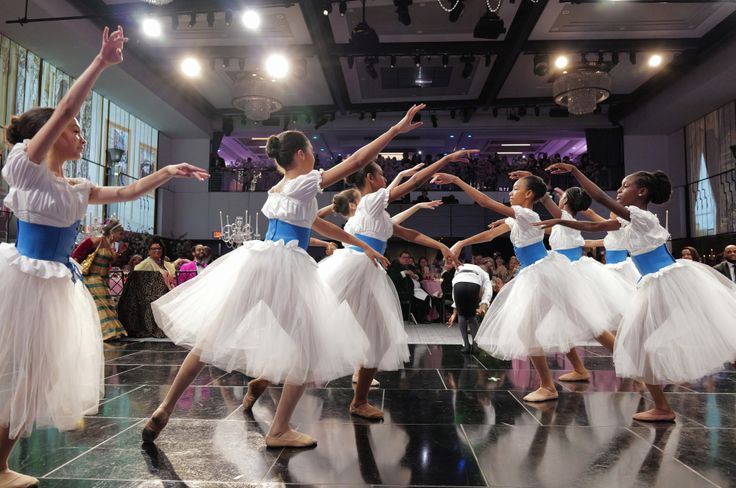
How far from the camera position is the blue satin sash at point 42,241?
1915 millimetres

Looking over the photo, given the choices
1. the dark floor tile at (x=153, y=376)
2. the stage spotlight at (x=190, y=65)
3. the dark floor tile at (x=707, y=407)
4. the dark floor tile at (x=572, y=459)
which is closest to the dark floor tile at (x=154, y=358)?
the dark floor tile at (x=153, y=376)

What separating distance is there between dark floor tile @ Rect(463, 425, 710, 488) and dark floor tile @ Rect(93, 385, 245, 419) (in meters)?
1.49

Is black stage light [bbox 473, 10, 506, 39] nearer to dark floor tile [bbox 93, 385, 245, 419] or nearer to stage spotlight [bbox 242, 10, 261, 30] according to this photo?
stage spotlight [bbox 242, 10, 261, 30]

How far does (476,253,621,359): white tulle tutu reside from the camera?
11.4ft

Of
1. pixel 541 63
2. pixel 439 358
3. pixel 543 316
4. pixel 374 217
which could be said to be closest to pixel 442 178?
pixel 374 217

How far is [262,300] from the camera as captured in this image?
228 cm

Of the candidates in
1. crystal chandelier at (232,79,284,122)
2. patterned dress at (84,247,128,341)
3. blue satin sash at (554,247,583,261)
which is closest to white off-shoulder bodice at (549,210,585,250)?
blue satin sash at (554,247,583,261)

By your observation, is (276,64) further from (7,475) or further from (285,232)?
(7,475)

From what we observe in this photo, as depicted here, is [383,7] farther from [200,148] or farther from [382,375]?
[200,148]

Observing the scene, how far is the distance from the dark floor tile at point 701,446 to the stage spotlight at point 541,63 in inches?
346

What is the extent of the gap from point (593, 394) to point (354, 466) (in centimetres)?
219

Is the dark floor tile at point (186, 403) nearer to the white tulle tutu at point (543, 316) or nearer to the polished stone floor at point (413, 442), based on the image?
the polished stone floor at point (413, 442)

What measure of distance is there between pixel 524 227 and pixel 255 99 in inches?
291

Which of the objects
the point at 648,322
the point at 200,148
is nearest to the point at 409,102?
the point at 200,148
